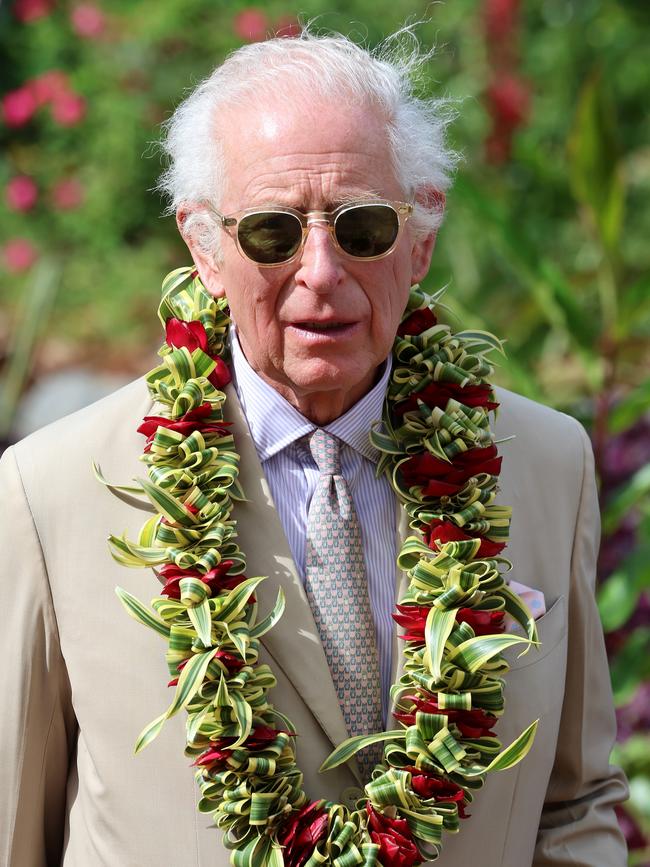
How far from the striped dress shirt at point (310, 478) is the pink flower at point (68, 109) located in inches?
175

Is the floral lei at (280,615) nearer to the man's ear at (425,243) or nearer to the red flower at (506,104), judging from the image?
the man's ear at (425,243)

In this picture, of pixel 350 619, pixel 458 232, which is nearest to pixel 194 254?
pixel 350 619

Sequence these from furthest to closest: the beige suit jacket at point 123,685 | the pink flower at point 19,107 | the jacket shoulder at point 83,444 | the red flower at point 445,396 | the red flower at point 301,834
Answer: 1. the pink flower at point 19,107
2. the red flower at point 445,396
3. the jacket shoulder at point 83,444
4. the beige suit jacket at point 123,685
5. the red flower at point 301,834

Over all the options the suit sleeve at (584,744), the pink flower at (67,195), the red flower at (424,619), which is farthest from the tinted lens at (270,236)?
Result: the pink flower at (67,195)

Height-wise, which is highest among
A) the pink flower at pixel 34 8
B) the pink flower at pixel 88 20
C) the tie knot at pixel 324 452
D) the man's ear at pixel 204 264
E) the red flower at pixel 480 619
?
the pink flower at pixel 34 8

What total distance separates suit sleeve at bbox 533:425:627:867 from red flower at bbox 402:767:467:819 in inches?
15.4

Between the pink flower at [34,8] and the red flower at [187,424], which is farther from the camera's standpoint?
the pink flower at [34,8]

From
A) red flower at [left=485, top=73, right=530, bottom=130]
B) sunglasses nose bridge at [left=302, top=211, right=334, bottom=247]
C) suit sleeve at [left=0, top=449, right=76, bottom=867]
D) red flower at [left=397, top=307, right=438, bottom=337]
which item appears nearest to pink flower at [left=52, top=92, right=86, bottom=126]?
→ red flower at [left=485, top=73, right=530, bottom=130]

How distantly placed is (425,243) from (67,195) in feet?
14.8

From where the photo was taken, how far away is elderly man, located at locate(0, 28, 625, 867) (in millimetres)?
1851

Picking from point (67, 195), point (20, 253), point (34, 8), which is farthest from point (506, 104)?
point (20, 253)

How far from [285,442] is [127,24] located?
4897mm

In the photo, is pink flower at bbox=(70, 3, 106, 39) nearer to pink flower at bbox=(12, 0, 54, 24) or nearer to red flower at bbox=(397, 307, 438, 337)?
pink flower at bbox=(12, 0, 54, 24)

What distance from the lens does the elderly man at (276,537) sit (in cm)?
185
